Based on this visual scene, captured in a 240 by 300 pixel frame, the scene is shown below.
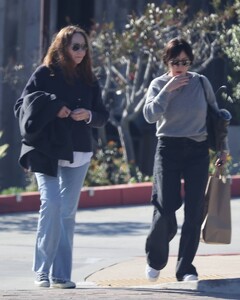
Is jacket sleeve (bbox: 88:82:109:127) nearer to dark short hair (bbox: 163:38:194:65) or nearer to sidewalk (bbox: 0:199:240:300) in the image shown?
dark short hair (bbox: 163:38:194:65)

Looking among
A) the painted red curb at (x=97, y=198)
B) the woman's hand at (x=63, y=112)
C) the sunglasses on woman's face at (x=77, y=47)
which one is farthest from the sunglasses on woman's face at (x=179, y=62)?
the painted red curb at (x=97, y=198)

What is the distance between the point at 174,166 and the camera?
7422 millimetres

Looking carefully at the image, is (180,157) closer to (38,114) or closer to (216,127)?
(216,127)

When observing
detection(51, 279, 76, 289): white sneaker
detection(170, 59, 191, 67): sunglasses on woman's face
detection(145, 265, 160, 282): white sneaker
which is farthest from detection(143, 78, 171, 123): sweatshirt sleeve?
detection(51, 279, 76, 289): white sneaker

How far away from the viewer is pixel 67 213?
24.5ft

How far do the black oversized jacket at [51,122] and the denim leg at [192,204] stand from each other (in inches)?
28.4

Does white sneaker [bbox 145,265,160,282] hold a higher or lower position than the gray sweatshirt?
lower

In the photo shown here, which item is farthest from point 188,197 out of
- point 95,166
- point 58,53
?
point 95,166

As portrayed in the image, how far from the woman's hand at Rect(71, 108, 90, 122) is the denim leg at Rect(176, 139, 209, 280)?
77 cm

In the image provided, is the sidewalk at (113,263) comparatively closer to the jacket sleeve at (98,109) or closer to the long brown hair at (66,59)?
the jacket sleeve at (98,109)

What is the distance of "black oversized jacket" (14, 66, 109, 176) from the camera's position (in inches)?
287

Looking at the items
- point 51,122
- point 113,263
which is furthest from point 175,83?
point 113,263

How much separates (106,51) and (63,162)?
29.1ft

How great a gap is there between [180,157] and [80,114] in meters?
0.74
